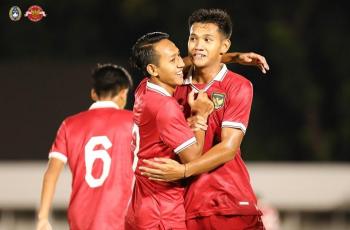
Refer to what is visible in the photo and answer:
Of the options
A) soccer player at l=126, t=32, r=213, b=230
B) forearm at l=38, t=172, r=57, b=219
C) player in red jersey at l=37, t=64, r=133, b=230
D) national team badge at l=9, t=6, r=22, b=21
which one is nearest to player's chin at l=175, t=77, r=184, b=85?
soccer player at l=126, t=32, r=213, b=230

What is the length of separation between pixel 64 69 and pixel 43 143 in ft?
3.19

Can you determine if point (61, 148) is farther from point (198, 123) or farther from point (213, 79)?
point (198, 123)

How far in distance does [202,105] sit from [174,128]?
0.18m

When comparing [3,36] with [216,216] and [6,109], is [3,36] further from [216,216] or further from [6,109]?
[216,216]

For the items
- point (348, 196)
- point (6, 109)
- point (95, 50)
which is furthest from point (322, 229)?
point (95, 50)

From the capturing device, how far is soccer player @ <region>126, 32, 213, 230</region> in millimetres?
4879

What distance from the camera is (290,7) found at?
49.6ft

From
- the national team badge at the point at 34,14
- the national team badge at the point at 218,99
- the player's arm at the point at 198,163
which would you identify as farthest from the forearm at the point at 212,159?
the national team badge at the point at 34,14

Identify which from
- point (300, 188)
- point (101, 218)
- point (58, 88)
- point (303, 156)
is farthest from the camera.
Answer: point (303, 156)

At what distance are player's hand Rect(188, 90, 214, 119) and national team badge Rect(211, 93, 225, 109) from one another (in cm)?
10

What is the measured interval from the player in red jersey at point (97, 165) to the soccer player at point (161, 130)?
0.91 metres

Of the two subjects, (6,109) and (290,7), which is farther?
(290,7)

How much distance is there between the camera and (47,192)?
5.89 metres

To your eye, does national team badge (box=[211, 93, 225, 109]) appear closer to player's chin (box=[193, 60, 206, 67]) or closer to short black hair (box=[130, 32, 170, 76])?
player's chin (box=[193, 60, 206, 67])
